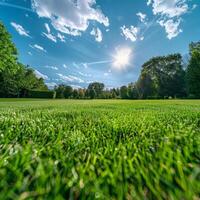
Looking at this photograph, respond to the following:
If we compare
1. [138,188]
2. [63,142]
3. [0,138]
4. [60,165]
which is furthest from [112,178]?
[0,138]

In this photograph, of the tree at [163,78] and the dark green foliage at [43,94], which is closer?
the dark green foliage at [43,94]

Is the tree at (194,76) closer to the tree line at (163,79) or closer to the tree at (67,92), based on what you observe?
the tree line at (163,79)

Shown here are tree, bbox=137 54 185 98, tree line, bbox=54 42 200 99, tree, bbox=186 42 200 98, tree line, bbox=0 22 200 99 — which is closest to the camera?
tree, bbox=186 42 200 98

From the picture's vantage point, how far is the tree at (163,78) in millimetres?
46031

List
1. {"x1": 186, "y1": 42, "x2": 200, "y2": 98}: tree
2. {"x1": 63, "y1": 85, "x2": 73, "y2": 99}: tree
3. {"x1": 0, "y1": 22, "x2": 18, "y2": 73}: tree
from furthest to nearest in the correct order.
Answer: {"x1": 63, "y1": 85, "x2": 73, "y2": 99}: tree < {"x1": 186, "y1": 42, "x2": 200, "y2": 98}: tree < {"x1": 0, "y1": 22, "x2": 18, "y2": 73}: tree

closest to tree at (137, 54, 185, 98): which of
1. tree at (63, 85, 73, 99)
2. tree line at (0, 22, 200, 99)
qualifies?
tree line at (0, 22, 200, 99)

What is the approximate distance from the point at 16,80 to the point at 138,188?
4851cm

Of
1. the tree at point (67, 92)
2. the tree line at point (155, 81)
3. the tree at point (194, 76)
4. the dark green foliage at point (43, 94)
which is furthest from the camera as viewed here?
the tree at point (67, 92)

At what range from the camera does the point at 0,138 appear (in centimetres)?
130

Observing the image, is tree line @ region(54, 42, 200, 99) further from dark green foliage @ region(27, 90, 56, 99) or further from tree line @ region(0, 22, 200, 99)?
dark green foliage @ region(27, 90, 56, 99)

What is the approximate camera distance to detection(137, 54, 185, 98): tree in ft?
151

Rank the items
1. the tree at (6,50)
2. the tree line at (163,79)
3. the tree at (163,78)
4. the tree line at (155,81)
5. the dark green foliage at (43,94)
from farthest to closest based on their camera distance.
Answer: the tree at (163,78) → the dark green foliage at (43,94) → the tree line at (163,79) → the tree line at (155,81) → the tree at (6,50)

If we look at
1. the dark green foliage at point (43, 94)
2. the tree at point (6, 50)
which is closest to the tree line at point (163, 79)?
the dark green foliage at point (43, 94)

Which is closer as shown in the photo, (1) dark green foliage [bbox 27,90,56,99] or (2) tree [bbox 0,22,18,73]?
(2) tree [bbox 0,22,18,73]
